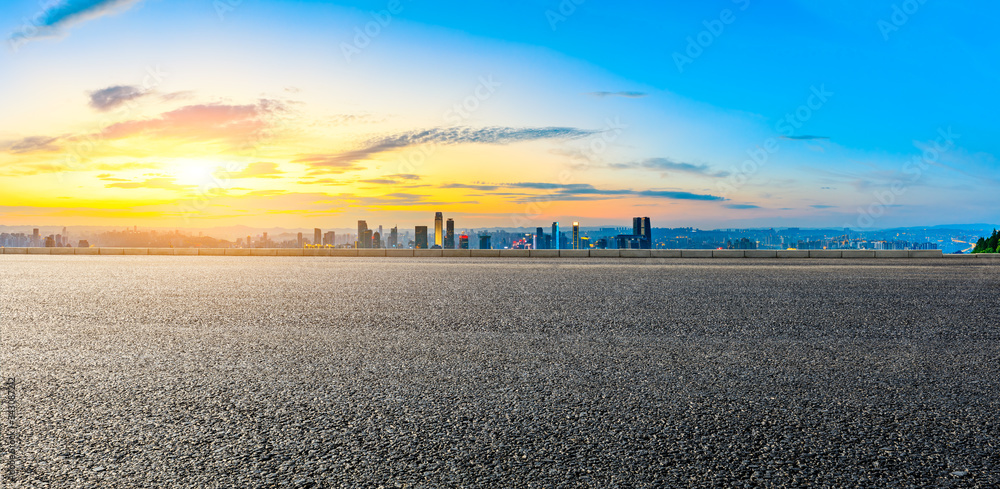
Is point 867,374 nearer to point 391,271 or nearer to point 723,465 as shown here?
point 723,465

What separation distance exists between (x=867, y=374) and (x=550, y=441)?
314 centimetres

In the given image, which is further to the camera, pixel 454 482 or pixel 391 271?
pixel 391 271

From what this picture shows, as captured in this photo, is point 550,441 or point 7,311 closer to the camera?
point 550,441

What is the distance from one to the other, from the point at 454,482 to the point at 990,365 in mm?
5098

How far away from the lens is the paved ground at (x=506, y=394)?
3.18 meters

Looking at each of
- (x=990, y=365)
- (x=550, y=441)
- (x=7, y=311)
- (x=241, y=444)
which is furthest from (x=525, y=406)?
(x=7, y=311)

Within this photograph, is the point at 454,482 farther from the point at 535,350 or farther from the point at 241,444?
the point at 535,350

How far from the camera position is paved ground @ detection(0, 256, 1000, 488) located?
10.4ft

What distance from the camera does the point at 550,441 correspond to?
139 inches

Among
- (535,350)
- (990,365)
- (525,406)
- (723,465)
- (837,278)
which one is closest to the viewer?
(723,465)

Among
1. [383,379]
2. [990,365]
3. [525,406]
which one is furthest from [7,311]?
[990,365]

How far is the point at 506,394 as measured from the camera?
177 inches

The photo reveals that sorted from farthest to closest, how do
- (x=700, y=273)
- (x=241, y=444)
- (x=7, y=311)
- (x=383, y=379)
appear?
(x=700, y=273), (x=7, y=311), (x=383, y=379), (x=241, y=444)

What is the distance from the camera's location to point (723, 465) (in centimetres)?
319
